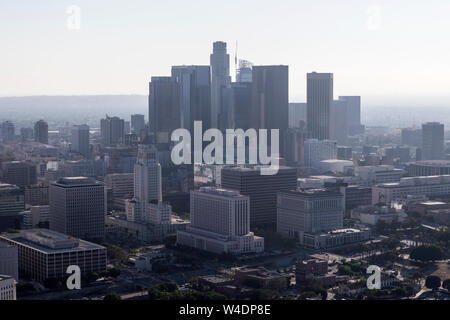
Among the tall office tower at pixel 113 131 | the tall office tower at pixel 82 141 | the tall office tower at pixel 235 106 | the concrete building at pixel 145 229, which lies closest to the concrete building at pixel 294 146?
the tall office tower at pixel 235 106

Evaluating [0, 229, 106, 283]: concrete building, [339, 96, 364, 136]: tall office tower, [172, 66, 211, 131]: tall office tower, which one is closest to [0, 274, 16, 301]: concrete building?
[0, 229, 106, 283]: concrete building

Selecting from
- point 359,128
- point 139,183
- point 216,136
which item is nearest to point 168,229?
point 139,183

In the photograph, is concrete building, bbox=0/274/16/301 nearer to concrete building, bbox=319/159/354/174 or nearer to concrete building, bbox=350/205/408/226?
concrete building, bbox=350/205/408/226

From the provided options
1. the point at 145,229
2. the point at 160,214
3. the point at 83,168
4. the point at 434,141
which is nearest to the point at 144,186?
the point at 160,214
